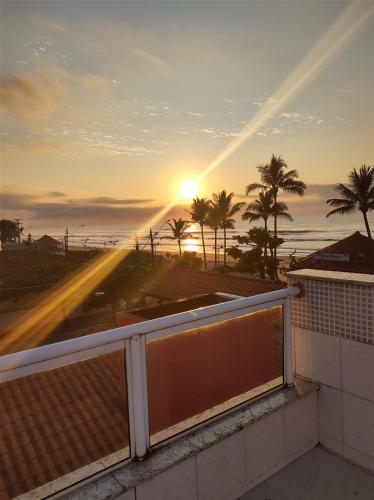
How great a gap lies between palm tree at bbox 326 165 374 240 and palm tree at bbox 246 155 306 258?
430 cm

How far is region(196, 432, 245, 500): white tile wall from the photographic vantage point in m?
1.85

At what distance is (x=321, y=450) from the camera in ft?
8.08

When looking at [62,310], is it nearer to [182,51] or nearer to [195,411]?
[182,51]

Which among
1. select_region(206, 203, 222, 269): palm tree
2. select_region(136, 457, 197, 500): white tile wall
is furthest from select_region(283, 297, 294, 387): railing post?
select_region(206, 203, 222, 269): palm tree

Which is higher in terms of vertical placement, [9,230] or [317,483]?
[9,230]

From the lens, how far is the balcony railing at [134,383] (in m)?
1.61

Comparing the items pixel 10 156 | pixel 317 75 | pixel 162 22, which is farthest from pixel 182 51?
pixel 10 156

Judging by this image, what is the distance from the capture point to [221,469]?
193 cm

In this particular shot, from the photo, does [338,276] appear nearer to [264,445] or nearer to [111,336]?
[264,445]

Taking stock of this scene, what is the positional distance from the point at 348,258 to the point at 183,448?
22396mm

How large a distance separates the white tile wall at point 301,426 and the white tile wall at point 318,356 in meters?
0.16

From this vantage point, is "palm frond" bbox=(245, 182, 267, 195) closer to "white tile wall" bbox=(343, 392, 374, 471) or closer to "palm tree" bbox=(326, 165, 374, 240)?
"palm tree" bbox=(326, 165, 374, 240)

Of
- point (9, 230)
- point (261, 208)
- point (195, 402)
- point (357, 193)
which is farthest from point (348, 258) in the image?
point (9, 230)

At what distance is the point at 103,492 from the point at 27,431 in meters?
0.60
